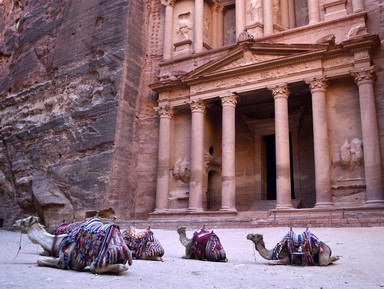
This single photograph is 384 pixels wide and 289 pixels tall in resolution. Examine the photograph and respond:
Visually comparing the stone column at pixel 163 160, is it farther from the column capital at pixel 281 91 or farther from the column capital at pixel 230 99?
the column capital at pixel 281 91

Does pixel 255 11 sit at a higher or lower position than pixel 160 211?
higher

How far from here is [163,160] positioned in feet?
68.3

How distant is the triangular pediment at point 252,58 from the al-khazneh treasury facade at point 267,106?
47 millimetres

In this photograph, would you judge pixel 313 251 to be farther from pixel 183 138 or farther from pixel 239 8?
pixel 239 8

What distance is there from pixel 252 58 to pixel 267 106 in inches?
138

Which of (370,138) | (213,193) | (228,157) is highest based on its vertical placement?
(370,138)

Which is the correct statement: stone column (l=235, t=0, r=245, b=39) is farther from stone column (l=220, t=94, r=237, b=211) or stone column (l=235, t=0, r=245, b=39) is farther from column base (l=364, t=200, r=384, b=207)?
column base (l=364, t=200, r=384, b=207)

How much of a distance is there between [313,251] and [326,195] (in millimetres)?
9419

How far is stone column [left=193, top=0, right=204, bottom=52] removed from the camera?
72.9 ft

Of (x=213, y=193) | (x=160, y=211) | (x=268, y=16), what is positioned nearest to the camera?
(x=160, y=211)

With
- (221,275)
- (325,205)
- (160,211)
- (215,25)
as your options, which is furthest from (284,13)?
(221,275)

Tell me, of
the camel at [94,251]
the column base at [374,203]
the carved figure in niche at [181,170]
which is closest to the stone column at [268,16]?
the carved figure in niche at [181,170]

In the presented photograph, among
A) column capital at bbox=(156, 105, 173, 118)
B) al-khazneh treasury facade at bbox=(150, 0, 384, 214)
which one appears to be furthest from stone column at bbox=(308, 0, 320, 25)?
column capital at bbox=(156, 105, 173, 118)

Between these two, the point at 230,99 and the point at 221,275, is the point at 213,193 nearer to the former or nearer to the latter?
the point at 230,99
